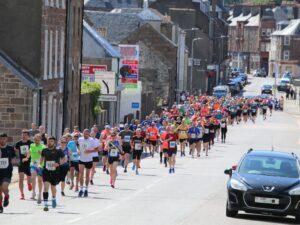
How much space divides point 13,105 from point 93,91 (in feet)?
54.4

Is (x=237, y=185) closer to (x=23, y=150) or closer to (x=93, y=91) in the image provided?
(x=23, y=150)

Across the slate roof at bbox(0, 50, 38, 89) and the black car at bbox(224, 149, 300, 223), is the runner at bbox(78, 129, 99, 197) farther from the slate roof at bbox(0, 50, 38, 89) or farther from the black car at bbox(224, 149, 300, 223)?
the slate roof at bbox(0, 50, 38, 89)

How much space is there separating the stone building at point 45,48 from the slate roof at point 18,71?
0.71ft

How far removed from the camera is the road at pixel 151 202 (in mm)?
23688

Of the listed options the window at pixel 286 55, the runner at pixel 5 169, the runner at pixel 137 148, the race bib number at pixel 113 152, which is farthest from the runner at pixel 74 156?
the window at pixel 286 55

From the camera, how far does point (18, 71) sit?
152ft

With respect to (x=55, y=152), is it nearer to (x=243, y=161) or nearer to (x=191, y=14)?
(x=243, y=161)

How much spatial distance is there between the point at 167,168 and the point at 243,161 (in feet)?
58.5

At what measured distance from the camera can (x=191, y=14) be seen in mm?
128375

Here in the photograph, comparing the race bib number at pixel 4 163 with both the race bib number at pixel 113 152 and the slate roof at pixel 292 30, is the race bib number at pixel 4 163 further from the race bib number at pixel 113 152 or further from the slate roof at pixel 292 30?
the slate roof at pixel 292 30

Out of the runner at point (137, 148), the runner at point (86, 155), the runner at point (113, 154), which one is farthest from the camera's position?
the runner at point (137, 148)

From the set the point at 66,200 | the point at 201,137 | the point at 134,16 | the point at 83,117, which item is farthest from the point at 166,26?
the point at 66,200

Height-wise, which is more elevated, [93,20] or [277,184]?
[93,20]

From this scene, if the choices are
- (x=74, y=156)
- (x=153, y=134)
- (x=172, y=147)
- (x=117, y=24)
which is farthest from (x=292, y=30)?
(x=74, y=156)
